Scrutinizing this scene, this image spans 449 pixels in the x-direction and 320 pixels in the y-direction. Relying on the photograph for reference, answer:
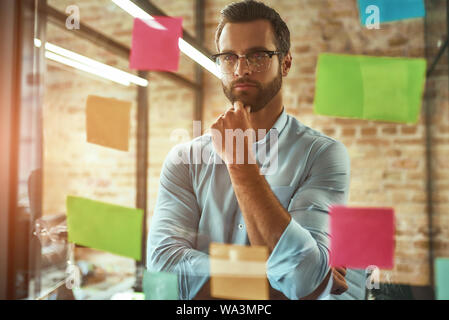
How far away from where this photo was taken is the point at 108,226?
824 mm

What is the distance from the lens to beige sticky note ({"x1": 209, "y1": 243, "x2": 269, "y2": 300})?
0.71 meters

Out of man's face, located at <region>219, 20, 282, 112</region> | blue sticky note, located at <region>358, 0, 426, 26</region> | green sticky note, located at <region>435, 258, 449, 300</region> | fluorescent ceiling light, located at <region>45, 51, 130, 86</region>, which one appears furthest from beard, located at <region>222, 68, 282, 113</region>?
green sticky note, located at <region>435, 258, 449, 300</region>

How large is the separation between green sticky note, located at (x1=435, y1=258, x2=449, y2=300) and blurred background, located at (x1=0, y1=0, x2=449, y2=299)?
12 mm

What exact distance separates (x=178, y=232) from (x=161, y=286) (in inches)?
5.3

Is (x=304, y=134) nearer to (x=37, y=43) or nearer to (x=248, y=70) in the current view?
(x=248, y=70)

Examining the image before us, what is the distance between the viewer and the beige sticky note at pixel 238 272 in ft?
2.33

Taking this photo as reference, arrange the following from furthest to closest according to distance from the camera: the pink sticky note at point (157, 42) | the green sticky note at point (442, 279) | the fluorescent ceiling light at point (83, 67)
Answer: the fluorescent ceiling light at point (83, 67) → the pink sticky note at point (157, 42) → the green sticky note at point (442, 279)

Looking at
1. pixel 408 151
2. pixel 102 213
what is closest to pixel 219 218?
pixel 102 213

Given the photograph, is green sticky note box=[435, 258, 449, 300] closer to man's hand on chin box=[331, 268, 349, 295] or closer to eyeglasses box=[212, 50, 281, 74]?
man's hand on chin box=[331, 268, 349, 295]

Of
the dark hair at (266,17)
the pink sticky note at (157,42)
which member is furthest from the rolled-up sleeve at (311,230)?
the pink sticky note at (157,42)

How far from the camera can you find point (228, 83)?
2.47 ft

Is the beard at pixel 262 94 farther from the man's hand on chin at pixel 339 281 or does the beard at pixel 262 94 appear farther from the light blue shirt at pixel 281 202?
the man's hand on chin at pixel 339 281

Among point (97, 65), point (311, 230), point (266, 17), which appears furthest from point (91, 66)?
point (311, 230)

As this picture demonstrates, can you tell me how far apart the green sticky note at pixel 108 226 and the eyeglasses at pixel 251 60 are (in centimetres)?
40
